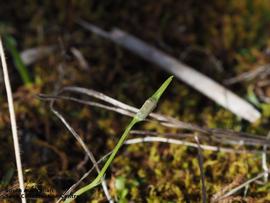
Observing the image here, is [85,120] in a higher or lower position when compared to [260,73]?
lower

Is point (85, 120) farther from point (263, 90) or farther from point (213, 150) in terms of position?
point (263, 90)

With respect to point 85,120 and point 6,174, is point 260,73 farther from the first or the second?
point 6,174

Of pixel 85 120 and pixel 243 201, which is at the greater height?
pixel 85 120

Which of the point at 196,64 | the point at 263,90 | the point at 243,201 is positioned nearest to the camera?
the point at 243,201

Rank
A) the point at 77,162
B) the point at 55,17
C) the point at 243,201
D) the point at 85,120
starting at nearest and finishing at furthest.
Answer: the point at 243,201
the point at 77,162
the point at 85,120
the point at 55,17

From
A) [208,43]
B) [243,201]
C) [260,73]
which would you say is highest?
[208,43]

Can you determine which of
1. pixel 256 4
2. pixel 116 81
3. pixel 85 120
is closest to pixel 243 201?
pixel 85 120

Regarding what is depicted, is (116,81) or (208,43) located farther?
(208,43)

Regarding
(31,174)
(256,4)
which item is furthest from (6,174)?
(256,4)

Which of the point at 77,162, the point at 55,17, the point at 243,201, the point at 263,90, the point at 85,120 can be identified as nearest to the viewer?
the point at 243,201
